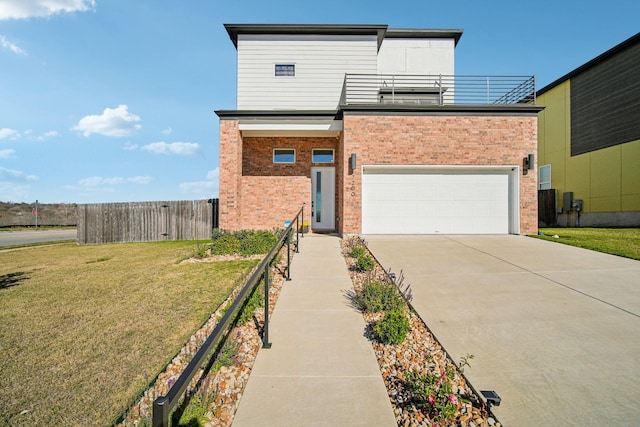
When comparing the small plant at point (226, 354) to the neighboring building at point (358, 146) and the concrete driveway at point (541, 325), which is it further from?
the neighboring building at point (358, 146)

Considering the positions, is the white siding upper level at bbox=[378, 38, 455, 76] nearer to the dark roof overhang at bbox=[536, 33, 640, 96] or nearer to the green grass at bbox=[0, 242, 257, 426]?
the dark roof overhang at bbox=[536, 33, 640, 96]

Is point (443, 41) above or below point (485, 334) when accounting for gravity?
above

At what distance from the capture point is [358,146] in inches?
392

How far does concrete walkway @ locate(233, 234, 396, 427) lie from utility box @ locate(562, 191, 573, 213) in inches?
692

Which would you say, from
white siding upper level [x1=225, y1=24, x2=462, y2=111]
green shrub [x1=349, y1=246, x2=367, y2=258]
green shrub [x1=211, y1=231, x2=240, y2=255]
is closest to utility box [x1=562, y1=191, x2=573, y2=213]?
white siding upper level [x1=225, y1=24, x2=462, y2=111]

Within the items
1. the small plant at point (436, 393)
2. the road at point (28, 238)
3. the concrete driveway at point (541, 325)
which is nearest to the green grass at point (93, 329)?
the small plant at point (436, 393)

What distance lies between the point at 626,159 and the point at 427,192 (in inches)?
442

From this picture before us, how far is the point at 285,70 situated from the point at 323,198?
565 cm

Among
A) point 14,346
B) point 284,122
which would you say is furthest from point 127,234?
point 14,346

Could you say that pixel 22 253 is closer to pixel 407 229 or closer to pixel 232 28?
pixel 232 28

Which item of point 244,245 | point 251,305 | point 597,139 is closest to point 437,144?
point 244,245

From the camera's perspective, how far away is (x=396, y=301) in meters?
4.11

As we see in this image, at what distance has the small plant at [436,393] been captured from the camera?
223cm

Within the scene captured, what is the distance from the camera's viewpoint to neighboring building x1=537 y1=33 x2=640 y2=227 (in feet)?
44.9
